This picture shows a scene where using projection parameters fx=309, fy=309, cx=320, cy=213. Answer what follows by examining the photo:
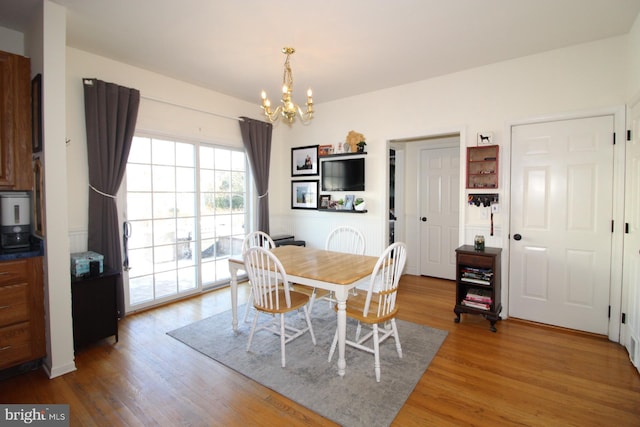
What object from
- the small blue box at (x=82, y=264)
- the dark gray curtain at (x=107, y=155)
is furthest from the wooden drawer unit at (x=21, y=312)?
the dark gray curtain at (x=107, y=155)

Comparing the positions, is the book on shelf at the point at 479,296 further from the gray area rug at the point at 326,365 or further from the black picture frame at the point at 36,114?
the black picture frame at the point at 36,114

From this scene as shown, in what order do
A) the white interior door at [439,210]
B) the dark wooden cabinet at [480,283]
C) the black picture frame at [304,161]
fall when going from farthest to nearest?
the black picture frame at [304,161], the white interior door at [439,210], the dark wooden cabinet at [480,283]

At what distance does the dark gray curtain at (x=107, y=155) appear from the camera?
10.3ft

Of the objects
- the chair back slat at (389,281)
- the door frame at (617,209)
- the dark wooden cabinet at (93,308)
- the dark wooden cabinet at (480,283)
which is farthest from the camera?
the dark wooden cabinet at (480,283)

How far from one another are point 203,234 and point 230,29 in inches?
103

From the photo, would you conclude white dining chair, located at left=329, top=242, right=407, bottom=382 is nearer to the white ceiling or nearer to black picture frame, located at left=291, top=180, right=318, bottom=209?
the white ceiling

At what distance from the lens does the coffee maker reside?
2459 mm

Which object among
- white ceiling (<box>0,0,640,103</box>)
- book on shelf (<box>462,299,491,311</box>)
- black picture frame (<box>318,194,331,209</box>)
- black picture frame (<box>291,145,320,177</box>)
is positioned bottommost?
book on shelf (<box>462,299,491,311</box>)

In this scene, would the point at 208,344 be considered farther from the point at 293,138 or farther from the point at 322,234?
the point at 293,138

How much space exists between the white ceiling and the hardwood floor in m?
2.81

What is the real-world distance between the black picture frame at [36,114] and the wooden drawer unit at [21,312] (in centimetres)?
90

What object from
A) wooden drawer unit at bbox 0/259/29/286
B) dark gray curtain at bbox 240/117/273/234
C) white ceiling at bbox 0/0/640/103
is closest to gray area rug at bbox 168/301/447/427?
wooden drawer unit at bbox 0/259/29/286

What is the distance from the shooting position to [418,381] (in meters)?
2.25

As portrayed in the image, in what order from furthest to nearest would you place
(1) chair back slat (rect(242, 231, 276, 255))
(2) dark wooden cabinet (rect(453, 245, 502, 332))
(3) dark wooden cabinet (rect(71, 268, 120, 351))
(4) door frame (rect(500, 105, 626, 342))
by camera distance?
(1) chair back slat (rect(242, 231, 276, 255)) < (2) dark wooden cabinet (rect(453, 245, 502, 332)) < (4) door frame (rect(500, 105, 626, 342)) < (3) dark wooden cabinet (rect(71, 268, 120, 351))
